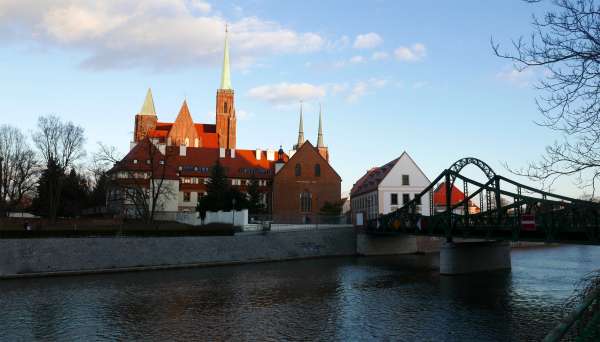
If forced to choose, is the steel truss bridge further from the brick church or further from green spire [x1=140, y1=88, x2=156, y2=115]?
green spire [x1=140, y1=88, x2=156, y2=115]

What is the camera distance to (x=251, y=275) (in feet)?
113

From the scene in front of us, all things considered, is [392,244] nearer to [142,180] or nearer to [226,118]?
[142,180]

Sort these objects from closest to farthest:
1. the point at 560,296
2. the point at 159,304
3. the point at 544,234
A: the point at 159,304
the point at 560,296
the point at 544,234

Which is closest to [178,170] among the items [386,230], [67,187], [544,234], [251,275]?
[67,187]

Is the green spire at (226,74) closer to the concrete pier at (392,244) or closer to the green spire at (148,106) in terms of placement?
the green spire at (148,106)

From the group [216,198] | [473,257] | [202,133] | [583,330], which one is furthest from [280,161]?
[583,330]

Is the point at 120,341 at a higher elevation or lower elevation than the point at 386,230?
lower

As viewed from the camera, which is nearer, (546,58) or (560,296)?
(546,58)

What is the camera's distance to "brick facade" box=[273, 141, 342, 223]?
6850 centimetres

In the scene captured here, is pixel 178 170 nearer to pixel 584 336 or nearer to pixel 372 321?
pixel 372 321

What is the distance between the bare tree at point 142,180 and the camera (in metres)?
50.3

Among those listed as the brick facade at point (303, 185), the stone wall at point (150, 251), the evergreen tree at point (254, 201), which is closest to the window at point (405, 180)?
the brick facade at point (303, 185)

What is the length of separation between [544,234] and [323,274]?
15.2 m

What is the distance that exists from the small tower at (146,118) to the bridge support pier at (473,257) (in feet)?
242
